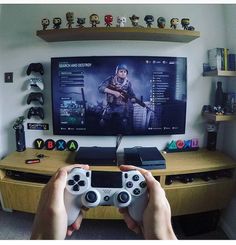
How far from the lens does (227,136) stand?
1626mm

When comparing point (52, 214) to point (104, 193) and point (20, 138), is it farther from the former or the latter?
point (20, 138)

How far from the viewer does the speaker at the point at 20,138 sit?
1587 mm

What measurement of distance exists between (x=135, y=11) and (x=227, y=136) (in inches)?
46.2

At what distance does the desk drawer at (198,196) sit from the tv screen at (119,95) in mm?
433

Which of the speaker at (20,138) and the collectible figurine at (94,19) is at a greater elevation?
the collectible figurine at (94,19)

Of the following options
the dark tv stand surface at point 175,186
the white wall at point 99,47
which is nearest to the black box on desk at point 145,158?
the dark tv stand surface at point 175,186

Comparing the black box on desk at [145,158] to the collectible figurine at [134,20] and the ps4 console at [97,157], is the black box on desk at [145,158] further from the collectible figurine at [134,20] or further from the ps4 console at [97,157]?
the collectible figurine at [134,20]

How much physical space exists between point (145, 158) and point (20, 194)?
2.88ft

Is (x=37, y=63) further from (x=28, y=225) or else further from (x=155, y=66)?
(x=28, y=225)

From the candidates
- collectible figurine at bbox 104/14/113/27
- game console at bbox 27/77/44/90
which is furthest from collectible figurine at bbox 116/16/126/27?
game console at bbox 27/77/44/90

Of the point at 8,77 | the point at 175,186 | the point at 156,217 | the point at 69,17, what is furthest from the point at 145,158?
the point at 8,77

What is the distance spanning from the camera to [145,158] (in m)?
1.37

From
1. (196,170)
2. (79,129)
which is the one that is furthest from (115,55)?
(196,170)

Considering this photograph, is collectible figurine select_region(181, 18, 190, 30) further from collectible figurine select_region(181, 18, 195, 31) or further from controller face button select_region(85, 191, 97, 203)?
controller face button select_region(85, 191, 97, 203)
